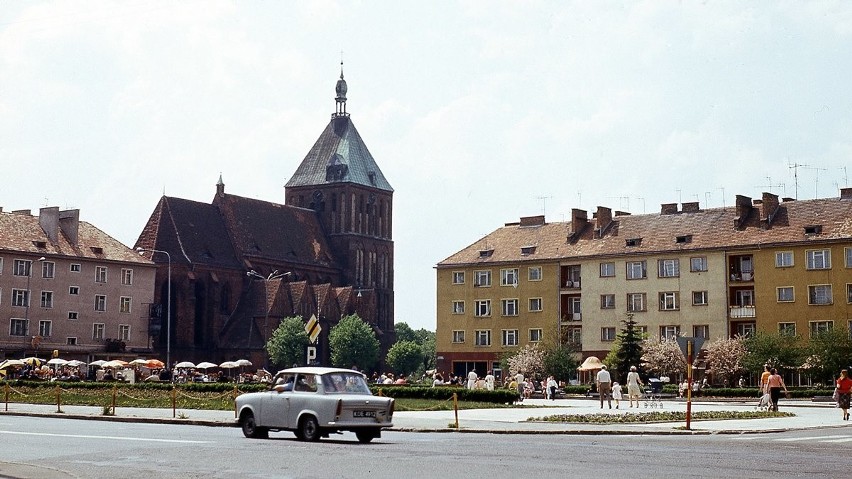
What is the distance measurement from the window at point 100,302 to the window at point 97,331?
1.33 meters

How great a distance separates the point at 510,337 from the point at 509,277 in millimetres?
4767

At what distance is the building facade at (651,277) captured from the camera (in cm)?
8050

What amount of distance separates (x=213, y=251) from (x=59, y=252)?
35.3m

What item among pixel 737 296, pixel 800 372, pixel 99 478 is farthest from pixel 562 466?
pixel 737 296

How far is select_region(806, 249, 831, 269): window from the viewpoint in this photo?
7931 centimetres

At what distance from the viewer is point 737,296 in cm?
8412

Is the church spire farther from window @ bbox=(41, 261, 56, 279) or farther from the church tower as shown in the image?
window @ bbox=(41, 261, 56, 279)

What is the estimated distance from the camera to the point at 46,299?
9456 centimetres

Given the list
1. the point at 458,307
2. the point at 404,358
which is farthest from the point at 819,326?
the point at 404,358

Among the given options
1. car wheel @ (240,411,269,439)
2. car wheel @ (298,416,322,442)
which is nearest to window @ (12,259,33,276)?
car wheel @ (240,411,269,439)

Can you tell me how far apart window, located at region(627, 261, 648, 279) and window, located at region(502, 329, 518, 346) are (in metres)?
10.9

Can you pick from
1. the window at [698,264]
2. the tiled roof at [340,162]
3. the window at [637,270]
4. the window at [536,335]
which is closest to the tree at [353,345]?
the tiled roof at [340,162]

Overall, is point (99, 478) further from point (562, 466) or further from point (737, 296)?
point (737, 296)

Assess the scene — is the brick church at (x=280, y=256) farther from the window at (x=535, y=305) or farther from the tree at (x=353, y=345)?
the window at (x=535, y=305)
